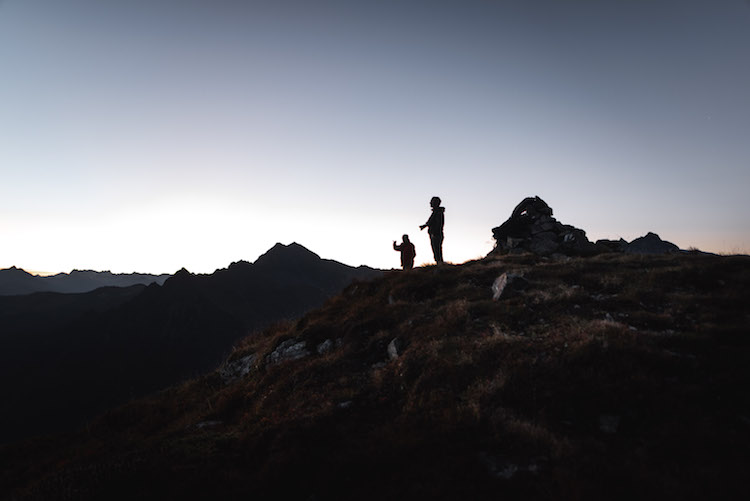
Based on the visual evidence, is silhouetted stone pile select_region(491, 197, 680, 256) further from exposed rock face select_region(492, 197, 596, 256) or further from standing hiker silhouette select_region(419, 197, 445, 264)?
standing hiker silhouette select_region(419, 197, 445, 264)

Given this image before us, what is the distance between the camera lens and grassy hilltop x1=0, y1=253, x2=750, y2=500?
4.68 metres

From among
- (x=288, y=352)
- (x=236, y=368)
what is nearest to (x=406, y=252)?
(x=288, y=352)

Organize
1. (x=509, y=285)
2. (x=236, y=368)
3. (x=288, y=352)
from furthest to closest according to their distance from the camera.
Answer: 1. (x=236, y=368)
2. (x=288, y=352)
3. (x=509, y=285)

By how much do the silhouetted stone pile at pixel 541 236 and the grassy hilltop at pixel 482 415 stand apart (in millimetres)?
9288

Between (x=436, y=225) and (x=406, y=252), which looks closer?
(x=406, y=252)

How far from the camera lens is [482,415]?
19.7 ft

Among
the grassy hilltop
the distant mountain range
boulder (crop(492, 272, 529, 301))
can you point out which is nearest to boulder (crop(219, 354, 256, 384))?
the grassy hilltop

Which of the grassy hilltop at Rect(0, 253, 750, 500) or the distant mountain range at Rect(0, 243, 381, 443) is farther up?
the grassy hilltop at Rect(0, 253, 750, 500)

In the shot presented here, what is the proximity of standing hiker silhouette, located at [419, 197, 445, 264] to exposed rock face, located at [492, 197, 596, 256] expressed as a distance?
6006mm

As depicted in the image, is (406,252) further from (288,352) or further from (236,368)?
(236,368)

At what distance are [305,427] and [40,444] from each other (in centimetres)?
1115

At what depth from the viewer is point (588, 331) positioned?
786 centimetres

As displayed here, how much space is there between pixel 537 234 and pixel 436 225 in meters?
8.68

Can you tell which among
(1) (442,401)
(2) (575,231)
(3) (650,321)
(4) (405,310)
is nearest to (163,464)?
(1) (442,401)
